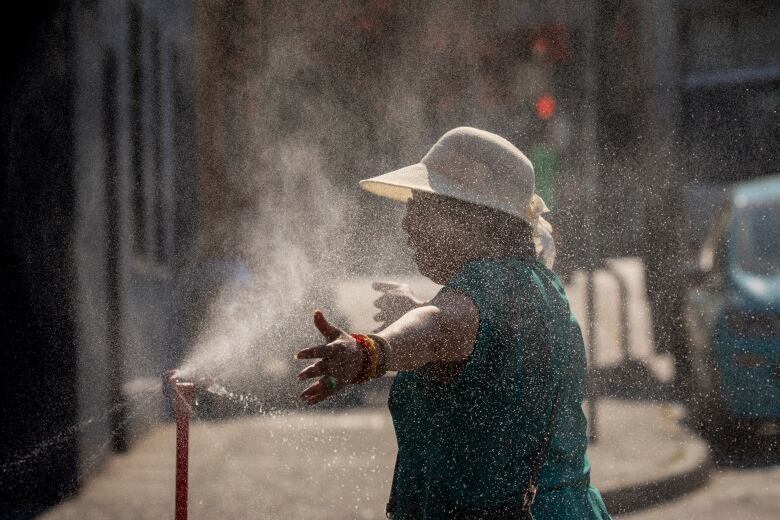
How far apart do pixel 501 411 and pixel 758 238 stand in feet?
18.5

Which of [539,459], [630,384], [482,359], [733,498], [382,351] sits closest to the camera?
[382,351]

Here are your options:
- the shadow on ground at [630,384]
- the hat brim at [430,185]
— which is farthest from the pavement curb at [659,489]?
the hat brim at [430,185]

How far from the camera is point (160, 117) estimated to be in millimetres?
9758

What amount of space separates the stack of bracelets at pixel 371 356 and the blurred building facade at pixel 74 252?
4.03m

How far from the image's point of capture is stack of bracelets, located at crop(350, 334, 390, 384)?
71.4 inches

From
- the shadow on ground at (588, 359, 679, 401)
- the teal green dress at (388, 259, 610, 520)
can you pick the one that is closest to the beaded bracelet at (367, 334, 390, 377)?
the teal green dress at (388, 259, 610, 520)

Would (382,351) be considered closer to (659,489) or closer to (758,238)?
(659,489)

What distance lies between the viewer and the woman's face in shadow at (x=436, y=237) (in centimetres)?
242

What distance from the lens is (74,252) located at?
20.4 feet

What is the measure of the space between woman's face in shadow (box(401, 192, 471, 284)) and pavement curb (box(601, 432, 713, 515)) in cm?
357

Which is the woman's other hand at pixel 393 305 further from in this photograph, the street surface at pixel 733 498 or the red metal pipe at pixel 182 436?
the street surface at pixel 733 498

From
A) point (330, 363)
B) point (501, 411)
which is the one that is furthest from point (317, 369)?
point (501, 411)

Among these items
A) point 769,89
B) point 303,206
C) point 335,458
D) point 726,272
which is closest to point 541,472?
point 335,458

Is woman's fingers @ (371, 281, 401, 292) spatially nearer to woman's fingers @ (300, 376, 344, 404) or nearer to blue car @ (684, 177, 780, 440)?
woman's fingers @ (300, 376, 344, 404)
